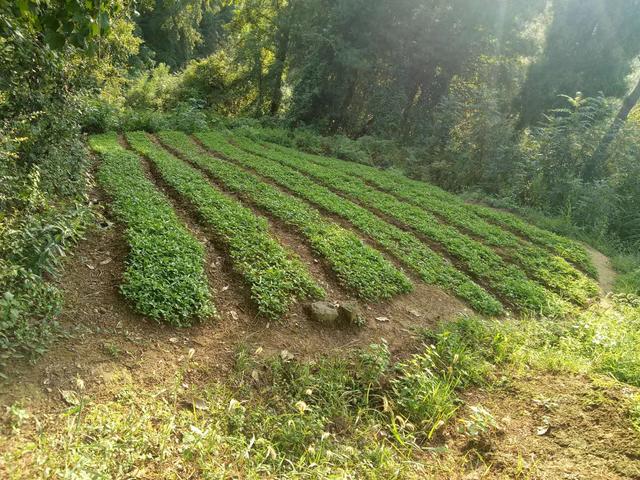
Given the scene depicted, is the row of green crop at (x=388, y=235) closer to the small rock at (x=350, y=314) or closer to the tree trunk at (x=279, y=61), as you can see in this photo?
the small rock at (x=350, y=314)

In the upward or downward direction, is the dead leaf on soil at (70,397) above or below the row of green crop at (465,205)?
below

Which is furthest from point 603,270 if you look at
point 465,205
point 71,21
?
point 71,21

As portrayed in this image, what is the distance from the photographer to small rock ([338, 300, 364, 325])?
4.58 m

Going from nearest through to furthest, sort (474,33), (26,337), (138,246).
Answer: (26,337), (138,246), (474,33)

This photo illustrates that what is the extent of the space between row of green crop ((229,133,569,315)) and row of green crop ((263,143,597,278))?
0.93 meters

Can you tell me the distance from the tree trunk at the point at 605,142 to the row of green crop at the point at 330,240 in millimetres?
8889

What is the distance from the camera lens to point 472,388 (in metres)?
3.82

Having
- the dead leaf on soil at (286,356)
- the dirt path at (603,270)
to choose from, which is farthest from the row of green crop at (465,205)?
the dead leaf on soil at (286,356)

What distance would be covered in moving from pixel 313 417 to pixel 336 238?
3.85 m

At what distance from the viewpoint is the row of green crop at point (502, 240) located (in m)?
6.99

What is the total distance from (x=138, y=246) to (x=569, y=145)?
12136mm

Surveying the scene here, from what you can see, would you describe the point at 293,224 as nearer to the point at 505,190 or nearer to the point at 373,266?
the point at 373,266

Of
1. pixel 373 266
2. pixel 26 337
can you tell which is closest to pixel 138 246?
pixel 26 337

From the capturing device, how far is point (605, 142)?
11.5m
